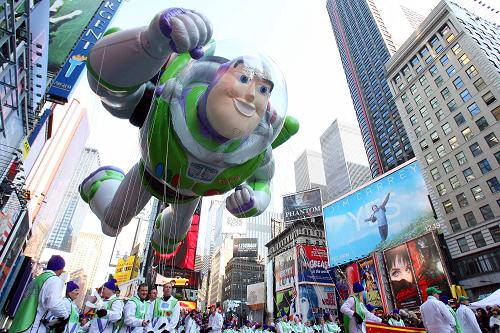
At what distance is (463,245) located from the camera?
27.2 meters

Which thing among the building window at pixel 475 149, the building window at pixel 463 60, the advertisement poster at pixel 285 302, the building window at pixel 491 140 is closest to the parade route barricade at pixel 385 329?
the building window at pixel 491 140

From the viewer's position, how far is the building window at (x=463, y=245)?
2680 centimetres

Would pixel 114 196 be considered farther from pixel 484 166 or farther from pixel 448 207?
pixel 448 207

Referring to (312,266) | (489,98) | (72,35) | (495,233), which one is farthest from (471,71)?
(72,35)

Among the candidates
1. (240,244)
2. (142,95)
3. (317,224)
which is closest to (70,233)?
(240,244)

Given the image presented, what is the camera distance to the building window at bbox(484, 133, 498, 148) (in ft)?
88.5

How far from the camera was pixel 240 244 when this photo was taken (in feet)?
270

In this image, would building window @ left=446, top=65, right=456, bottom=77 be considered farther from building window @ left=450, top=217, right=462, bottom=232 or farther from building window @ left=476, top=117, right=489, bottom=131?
building window @ left=450, top=217, right=462, bottom=232

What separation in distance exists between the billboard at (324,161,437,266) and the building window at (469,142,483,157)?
5.15 meters

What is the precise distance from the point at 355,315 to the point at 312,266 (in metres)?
43.7

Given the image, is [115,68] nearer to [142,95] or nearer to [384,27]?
[142,95]

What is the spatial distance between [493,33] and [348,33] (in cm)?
5602

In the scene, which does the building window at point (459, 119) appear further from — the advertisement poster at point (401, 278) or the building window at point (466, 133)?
the advertisement poster at point (401, 278)

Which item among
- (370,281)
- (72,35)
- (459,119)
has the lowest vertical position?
(370,281)
